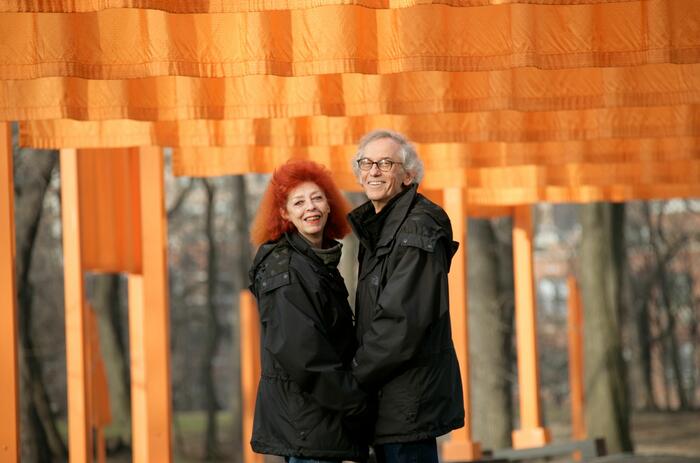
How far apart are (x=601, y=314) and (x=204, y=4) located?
14131mm

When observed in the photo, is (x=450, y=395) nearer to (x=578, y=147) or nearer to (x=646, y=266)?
(x=578, y=147)

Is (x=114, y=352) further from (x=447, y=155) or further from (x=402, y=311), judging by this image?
(x=402, y=311)

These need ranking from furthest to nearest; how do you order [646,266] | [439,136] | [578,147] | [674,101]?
[646,266]
[578,147]
[439,136]
[674,101]

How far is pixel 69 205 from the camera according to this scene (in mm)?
9414

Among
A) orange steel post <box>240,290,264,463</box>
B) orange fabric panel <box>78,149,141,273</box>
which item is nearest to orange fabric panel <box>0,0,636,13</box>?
orange fabric panel <box>78,149,141,273</box>

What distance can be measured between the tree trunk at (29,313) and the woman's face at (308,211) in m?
13.8

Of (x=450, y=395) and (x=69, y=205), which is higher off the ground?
(x=69, y=205)

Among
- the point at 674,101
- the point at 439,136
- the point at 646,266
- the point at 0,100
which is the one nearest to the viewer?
the point at 0,100

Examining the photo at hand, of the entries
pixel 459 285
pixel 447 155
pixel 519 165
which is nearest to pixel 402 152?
pixel 447 155

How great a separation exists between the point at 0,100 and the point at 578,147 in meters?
5.12

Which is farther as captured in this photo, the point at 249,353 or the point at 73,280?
the point at 249,353

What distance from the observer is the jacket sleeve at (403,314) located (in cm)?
488

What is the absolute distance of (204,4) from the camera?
5.49 metres

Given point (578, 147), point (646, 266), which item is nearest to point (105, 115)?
point (578, 147)
